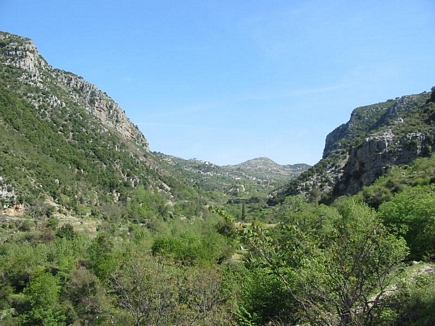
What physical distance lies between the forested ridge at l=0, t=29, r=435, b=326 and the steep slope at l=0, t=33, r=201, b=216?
1.66 ft

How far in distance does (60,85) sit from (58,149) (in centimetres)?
4700

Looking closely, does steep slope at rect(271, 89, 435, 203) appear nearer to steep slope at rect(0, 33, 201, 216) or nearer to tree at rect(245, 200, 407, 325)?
steep slope at rect(0, 33, 201, 216)

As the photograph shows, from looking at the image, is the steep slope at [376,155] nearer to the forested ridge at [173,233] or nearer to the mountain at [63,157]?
the forested ridge at [173,233]

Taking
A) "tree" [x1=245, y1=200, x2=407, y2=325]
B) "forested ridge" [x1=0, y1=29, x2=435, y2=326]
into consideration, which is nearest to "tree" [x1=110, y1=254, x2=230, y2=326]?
"forested ridge" [x1=0, y1=29, x2=435, y2=326]

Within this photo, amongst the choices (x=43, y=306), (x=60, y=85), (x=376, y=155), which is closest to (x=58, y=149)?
(x=60, y=85)

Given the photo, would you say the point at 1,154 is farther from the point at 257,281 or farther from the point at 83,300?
the point at 257,281

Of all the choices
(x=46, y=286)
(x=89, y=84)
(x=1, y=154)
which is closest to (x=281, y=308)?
(x=46, y=286)

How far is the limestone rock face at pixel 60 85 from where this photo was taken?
383ft

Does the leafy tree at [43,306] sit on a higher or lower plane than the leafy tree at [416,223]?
lower

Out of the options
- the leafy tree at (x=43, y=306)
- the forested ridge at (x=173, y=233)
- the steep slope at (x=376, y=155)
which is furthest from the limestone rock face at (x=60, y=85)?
the steep slope at (x=376, y=155)

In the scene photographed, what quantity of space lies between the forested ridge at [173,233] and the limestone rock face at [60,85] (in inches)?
26.1

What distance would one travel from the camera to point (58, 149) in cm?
10469

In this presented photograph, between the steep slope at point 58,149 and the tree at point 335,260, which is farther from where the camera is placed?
the steep slope at point 58,149

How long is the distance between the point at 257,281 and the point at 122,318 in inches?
861
